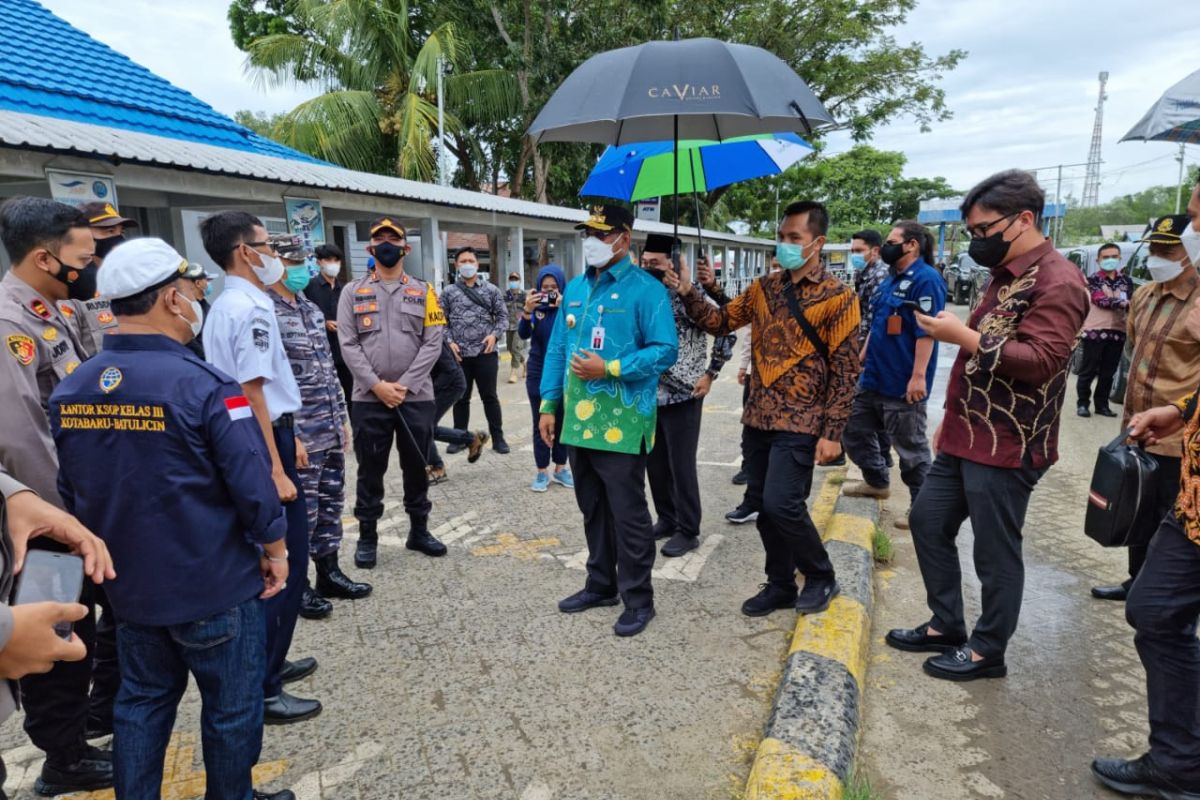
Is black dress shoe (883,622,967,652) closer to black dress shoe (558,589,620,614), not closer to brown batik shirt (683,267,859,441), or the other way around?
brown batik shirt (683,267,859,441)

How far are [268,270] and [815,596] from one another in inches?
112

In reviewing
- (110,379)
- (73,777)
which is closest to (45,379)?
(110,379)

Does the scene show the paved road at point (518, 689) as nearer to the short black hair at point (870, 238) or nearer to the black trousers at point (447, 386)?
the black trousers at point (447, 386)

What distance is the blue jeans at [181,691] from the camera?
1.97 metres

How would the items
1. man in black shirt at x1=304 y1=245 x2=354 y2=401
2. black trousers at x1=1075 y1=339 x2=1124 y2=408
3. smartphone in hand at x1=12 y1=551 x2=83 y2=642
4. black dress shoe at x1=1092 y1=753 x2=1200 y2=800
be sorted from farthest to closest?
black trousers at x1=1075 y1=339 x2=1124 y2=408
man in black shirt at x1=304 y1=245 x2=354 y2=401
black dress shoe at x1=1092 y1=753 x2=1200 y2=800
smartphone in hand at x1=12 y1=551 x2=83 y2=642

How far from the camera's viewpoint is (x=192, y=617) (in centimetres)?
193

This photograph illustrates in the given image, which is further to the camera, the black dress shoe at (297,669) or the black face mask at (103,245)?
the black face mask at (103,245)

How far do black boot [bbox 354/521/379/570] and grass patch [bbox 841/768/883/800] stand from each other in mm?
2803

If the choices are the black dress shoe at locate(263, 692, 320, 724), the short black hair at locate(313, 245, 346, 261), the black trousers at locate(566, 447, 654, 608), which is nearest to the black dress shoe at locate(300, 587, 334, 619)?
the black dress shoe at locate(263, 692, 320, 724)

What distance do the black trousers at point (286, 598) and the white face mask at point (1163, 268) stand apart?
12.5 ft

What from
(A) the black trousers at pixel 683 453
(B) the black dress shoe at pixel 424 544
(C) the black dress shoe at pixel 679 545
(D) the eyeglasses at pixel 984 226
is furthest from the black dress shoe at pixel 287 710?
(D) the eyeglasses at pixel 984 226

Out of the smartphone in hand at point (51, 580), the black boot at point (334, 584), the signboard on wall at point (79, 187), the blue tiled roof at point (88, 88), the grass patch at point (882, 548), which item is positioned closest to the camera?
the smartphone in hand at point (51, 580)

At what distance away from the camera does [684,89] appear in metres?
3.13

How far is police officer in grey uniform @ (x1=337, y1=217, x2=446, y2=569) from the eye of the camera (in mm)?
4125
